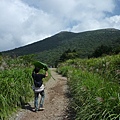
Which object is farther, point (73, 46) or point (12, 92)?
point (73, 46)

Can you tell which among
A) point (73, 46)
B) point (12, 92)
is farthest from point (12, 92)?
point (73, 46)

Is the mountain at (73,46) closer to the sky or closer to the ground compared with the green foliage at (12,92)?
closer to the sky

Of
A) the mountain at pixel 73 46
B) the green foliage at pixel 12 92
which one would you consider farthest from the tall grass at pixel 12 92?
the mountain at pixel 73 46

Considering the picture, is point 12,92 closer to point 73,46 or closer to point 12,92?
point 12,92

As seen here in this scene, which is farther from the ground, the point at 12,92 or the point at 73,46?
the point at 73,46

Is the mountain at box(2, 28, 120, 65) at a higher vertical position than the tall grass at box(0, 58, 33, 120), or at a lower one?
higher

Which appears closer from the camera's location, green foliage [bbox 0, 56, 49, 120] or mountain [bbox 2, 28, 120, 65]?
green foliage [bbox 0, 56, 49, 120]

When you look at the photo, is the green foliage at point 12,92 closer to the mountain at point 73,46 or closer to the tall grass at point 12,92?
the tall grass at point 12,92

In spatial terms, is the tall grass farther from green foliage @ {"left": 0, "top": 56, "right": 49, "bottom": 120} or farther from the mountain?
the mountain

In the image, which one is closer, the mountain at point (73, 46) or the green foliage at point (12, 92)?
the green foliage at point (12, 92)

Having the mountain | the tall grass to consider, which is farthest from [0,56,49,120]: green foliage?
the mountain

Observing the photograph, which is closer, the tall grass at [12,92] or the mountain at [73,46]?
the tall grass at [12,92]

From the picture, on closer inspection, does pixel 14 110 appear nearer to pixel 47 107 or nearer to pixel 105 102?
pixel 47 107

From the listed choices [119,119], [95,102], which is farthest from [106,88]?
[119,119]
